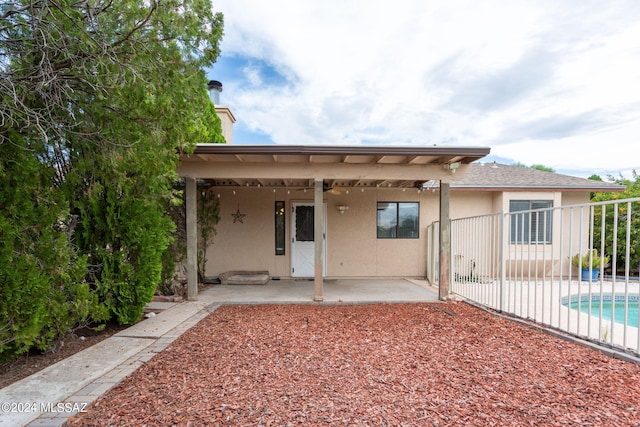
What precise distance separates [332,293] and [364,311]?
4.91 feet

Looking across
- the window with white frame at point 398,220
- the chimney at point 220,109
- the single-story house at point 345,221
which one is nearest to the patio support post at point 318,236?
the single-story house at point 345,221

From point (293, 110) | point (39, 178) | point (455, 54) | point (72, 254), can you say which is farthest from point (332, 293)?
point (293, 110)

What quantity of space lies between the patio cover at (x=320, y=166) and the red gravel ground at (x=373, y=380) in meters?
2.01

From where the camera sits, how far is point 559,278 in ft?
14.4

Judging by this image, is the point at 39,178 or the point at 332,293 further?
the point at 332,293

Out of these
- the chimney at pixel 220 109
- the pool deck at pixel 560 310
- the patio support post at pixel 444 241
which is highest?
the chimney at pixel 220 109

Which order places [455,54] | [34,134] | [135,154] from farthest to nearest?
1. [455,54]
2. [135,154]
3. [34,134]

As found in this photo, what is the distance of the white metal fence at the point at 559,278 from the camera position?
3.33 metres

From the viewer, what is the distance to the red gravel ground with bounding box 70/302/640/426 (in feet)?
7.15

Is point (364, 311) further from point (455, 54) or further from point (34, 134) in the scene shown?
point (455, 54)

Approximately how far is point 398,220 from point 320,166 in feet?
12.1

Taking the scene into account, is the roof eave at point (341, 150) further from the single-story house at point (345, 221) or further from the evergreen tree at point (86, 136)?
the single-story house at point (345, 221)

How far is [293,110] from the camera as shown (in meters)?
17.1

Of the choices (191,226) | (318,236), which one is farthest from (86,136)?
(318,236)
